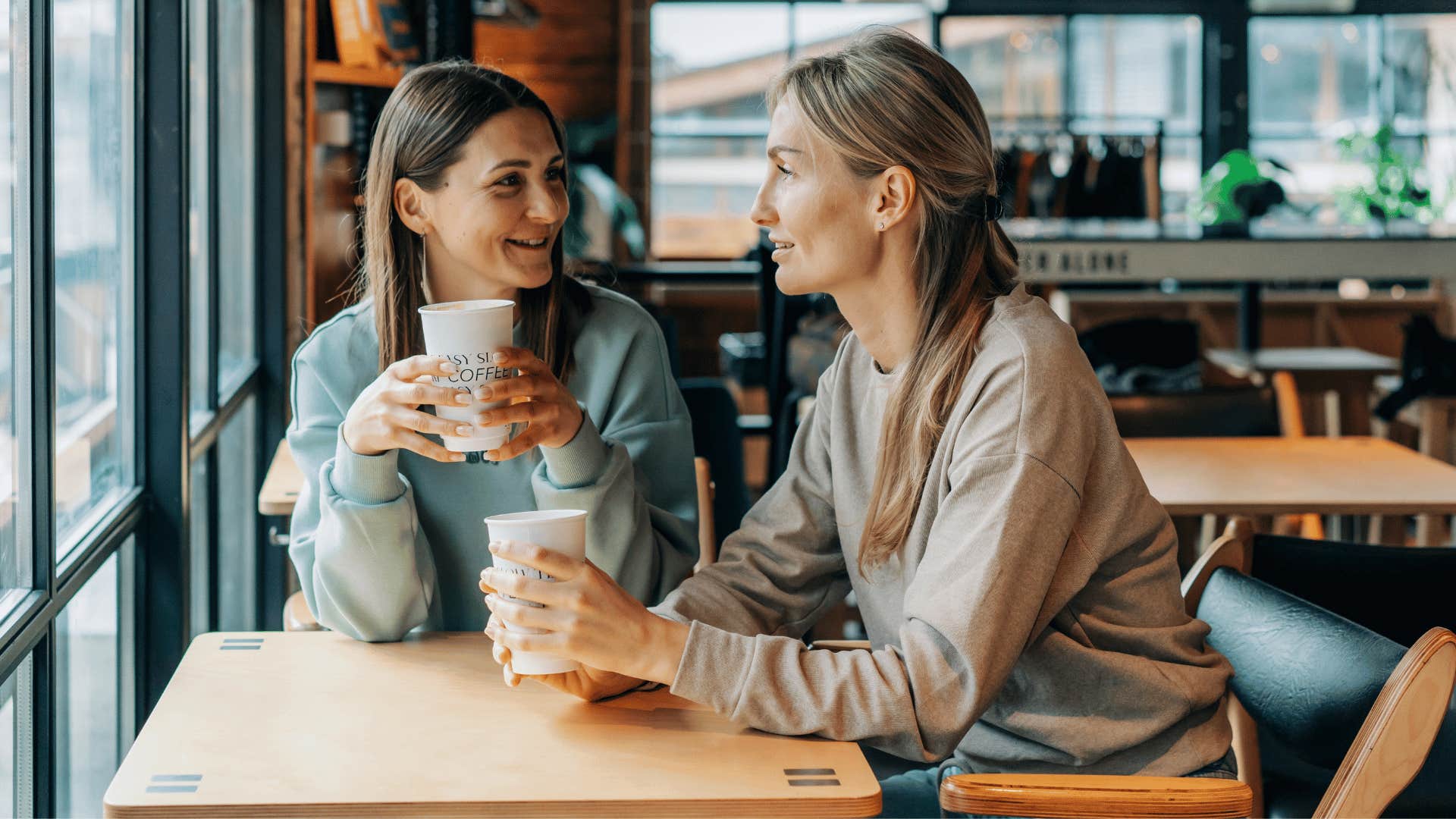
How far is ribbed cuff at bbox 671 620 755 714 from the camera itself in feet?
4.49

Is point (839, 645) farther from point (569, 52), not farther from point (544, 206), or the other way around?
point (569, 52)

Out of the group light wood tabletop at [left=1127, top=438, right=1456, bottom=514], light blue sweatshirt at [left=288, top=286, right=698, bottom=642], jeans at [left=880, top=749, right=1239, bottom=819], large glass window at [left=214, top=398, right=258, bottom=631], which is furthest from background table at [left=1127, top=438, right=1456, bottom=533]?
large glass window at [left=214, top=398, right=258, bottom=631]

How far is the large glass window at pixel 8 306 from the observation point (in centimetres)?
169

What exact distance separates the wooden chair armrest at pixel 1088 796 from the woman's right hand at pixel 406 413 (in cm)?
57

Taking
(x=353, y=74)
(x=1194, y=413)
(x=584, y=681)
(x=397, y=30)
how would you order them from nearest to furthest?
(x=584, y=681), (x=1194, y=413), (x=353, y=74), (x=397, y=30)

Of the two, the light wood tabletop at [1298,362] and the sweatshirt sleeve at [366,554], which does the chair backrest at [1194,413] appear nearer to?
the light wood tabletop at [1298,362]

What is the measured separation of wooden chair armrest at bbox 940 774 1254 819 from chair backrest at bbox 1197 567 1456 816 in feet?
0.46

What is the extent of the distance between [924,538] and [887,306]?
28 centimetres

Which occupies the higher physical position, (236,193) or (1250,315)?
(236,193)

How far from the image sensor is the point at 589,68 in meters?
7.81

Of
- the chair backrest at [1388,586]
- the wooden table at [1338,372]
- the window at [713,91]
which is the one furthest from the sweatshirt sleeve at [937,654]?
the window at [713,91]

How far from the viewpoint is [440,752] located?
4.35 ft

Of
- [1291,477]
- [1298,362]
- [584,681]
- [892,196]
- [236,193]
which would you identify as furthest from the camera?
[1298,362]

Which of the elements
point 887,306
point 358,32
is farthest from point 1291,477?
point 358,32
